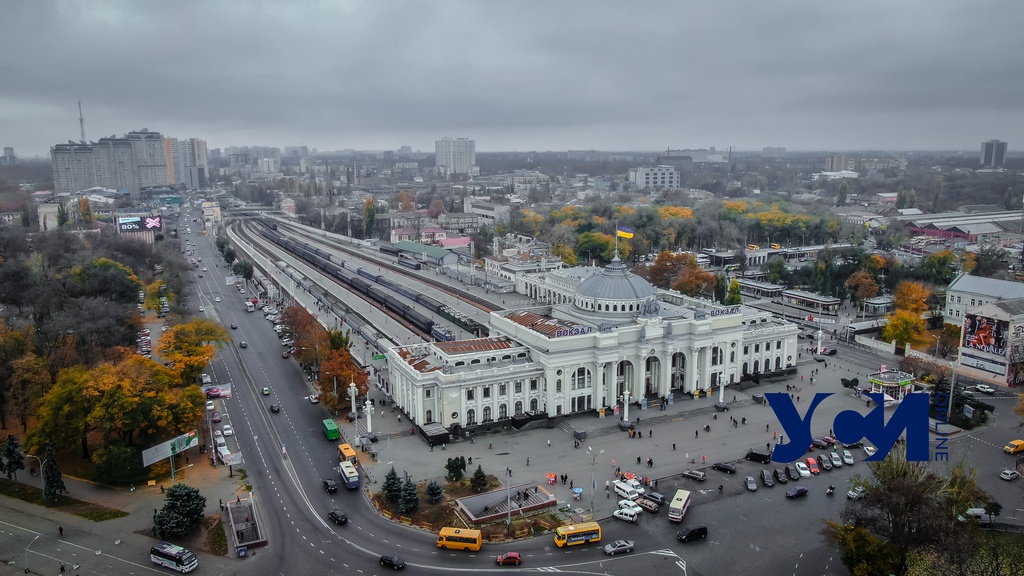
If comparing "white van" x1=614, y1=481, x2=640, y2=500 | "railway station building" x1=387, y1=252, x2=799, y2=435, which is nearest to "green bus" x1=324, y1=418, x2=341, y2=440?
"railway station building" x1=387, y1=252, x2=799, y2=435

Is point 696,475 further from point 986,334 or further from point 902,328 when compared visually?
point 902,328

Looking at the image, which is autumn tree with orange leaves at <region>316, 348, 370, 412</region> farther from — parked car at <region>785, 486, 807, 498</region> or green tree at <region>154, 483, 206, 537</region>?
parked car at <region>785, 486, 807, 498</region>

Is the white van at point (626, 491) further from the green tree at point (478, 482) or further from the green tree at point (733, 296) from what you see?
the green tree at point (733, 296)

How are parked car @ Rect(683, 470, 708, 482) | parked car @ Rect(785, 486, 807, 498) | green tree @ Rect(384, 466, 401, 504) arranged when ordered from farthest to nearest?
parked car @ Rect(683, 470, 708, 482) < parked car @ Rect(785, 486, 807, 498) < green tree @ Rect(384, 466, 401, 504)

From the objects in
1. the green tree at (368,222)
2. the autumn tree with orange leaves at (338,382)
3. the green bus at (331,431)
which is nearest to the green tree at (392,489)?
the green bus at (331,431)

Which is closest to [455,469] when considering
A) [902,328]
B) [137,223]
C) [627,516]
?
[627,516]

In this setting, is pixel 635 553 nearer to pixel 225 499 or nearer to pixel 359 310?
pixel 225 499
